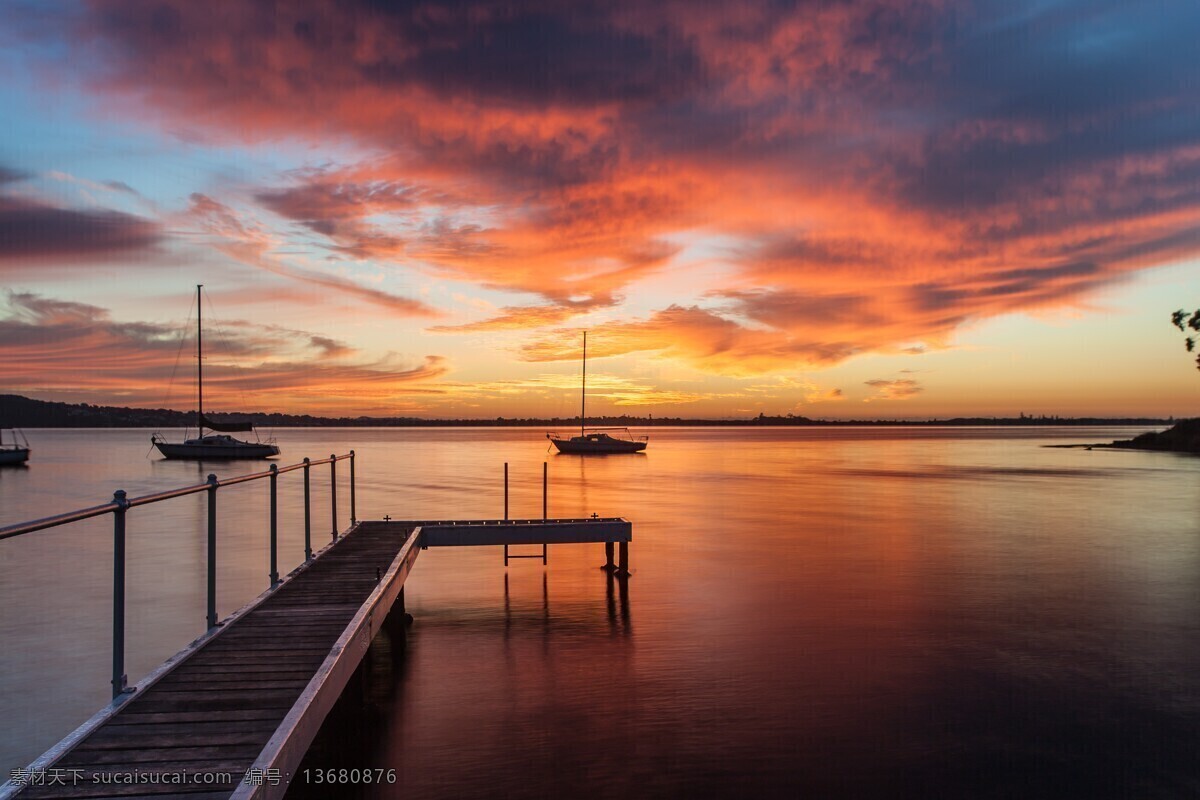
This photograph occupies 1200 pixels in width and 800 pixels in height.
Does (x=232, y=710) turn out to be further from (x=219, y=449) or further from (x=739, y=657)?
(x=219, y=449)

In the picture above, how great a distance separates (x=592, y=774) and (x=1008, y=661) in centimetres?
639

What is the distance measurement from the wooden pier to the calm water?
120cm

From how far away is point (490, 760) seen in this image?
7660 millimetres

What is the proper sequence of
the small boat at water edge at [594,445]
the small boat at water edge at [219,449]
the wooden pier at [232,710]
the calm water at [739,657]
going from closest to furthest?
the wooden pier at [232,710]
the calm water at [739,657]
the small boat at water edge at [219,449]
the small boat at water edge at [594,445]

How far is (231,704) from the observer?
5668 millimetres

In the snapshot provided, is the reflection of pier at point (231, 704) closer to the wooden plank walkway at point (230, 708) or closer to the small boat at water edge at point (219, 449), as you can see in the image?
the wooden plank walkway at point (230, 708)

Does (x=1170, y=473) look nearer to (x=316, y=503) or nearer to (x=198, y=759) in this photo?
(x=316, y=503)

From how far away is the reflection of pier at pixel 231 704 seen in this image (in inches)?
179

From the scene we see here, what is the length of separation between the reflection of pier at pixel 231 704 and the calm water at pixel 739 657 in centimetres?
121

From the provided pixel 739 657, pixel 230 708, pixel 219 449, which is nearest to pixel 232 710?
pixel 230 708

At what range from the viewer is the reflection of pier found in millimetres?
4535

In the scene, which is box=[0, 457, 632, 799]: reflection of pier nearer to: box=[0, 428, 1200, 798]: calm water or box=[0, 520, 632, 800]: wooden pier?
box=[0, 520, 632, 800]: wooden pier

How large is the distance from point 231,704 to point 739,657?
23.2 ft

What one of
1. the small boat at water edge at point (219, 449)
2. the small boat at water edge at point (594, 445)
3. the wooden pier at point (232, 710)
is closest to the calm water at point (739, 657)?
the wooden pier at point (232, 710)
